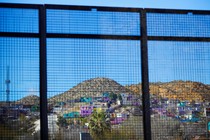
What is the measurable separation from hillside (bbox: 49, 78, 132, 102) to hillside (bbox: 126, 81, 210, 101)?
634 mm

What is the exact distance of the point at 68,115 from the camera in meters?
7.03

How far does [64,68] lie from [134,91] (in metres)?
1.43

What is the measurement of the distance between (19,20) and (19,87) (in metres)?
1.24

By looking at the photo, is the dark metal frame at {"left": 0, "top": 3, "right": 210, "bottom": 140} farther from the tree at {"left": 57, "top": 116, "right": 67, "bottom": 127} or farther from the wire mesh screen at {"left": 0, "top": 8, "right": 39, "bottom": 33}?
the tree at {"left": 57, "top": 116, "right": 67, "bottom": 127}

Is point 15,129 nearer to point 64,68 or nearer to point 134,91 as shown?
point 64,68

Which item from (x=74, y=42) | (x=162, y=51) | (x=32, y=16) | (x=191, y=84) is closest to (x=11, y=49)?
(x=32, y=16)

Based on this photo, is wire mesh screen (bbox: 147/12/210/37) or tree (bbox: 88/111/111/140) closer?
tree (bbox: 88/111/111/140)

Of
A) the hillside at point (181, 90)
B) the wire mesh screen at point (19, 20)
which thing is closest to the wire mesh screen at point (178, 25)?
the hillside at point (181, 90)

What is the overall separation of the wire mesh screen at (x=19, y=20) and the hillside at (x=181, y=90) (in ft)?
8.44

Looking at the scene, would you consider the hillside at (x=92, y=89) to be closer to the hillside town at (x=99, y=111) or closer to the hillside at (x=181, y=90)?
the hillside town at (x=99, y=111)

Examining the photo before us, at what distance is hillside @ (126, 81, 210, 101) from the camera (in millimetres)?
7480

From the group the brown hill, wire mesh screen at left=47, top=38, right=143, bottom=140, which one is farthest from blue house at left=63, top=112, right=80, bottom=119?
the brown hill

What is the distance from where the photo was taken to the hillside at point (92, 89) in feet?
23.1

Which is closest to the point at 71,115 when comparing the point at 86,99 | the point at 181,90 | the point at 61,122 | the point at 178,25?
the point at 61,122
